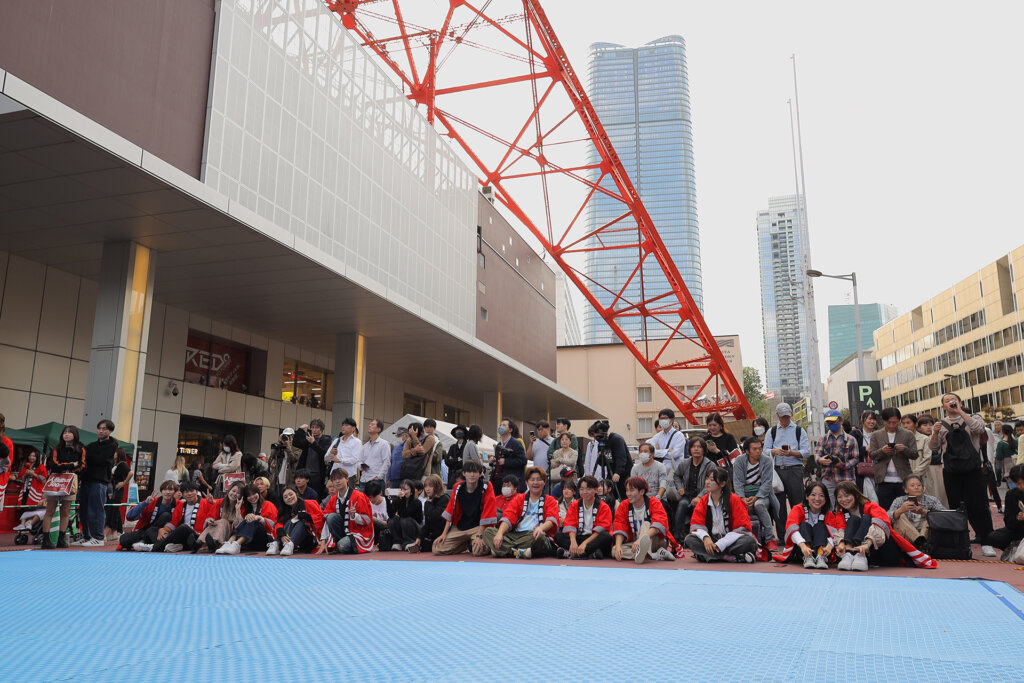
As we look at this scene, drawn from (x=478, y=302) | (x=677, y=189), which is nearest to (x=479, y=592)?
(x=478, y=302)

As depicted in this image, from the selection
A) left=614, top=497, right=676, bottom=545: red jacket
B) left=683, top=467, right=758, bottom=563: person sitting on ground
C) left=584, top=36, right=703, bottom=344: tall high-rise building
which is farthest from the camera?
left=584, top=36, right=703, bottom=344: tall high-rise building

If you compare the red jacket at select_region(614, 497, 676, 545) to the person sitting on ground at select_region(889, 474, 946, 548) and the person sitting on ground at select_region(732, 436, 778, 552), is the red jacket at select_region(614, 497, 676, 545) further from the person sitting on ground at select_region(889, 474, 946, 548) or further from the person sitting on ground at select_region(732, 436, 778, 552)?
the person sitting on ground at select_region(889, 474, 946, 548)

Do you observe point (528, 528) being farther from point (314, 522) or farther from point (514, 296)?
point (514, 296)

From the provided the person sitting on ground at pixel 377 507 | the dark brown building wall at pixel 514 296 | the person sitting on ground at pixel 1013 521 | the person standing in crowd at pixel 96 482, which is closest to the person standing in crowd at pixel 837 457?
the person sitting on ground at pixel 1013 521

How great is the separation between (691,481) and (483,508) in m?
3.04

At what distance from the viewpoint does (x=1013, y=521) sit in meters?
8.47

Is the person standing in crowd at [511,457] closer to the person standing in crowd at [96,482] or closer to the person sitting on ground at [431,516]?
the person sitting on ground at [431,516]

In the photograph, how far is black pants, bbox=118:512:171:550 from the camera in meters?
10.9

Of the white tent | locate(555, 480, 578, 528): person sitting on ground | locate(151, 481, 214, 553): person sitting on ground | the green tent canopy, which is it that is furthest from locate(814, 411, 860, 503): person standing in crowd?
the green tent canopy

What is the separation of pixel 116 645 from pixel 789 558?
7.24m

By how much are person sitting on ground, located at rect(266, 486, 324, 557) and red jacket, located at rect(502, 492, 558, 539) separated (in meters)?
2.93

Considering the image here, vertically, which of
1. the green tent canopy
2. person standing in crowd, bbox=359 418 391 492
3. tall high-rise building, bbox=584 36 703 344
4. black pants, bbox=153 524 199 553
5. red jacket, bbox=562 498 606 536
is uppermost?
tall high-rise building, bbox=584 36 703 344

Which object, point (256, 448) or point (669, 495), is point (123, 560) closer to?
point (669, 495)

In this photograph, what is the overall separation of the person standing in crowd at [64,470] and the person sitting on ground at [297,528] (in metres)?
2.95
